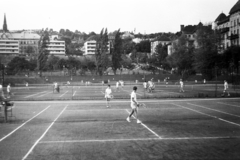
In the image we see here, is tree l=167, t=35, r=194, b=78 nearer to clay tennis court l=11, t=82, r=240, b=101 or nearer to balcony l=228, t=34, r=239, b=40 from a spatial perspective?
balcony l=228, t=34, r=239, b=40

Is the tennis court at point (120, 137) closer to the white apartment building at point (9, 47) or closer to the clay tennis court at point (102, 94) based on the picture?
the clay tennis court at point (102, 94)

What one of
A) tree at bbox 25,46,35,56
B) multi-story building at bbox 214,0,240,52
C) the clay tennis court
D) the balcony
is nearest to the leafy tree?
tree at bbox 25,46,35,56

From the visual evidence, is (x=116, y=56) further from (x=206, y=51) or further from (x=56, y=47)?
(x=56, y=47)

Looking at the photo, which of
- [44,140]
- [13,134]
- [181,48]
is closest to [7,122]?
[13,134]

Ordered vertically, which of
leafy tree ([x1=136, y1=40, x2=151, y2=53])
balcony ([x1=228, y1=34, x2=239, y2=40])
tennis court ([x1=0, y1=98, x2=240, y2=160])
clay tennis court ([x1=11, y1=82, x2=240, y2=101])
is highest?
leafy tree ([x1=136, y1=40, x2=151, y2=53])

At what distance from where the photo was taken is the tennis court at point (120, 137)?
390 inches

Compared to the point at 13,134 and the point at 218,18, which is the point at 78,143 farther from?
the point at 218,18

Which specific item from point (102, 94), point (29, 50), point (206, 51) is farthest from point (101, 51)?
point (29, 50)

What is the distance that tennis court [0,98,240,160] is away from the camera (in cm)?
990

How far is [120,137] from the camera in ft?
41.5

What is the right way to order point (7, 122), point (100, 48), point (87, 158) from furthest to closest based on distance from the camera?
point (100, 48), point (7, 122), point (87, 158)

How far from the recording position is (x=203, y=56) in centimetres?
7269

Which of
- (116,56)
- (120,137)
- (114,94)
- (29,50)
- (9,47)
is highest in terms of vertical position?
(9,47)

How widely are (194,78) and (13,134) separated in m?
66.6
